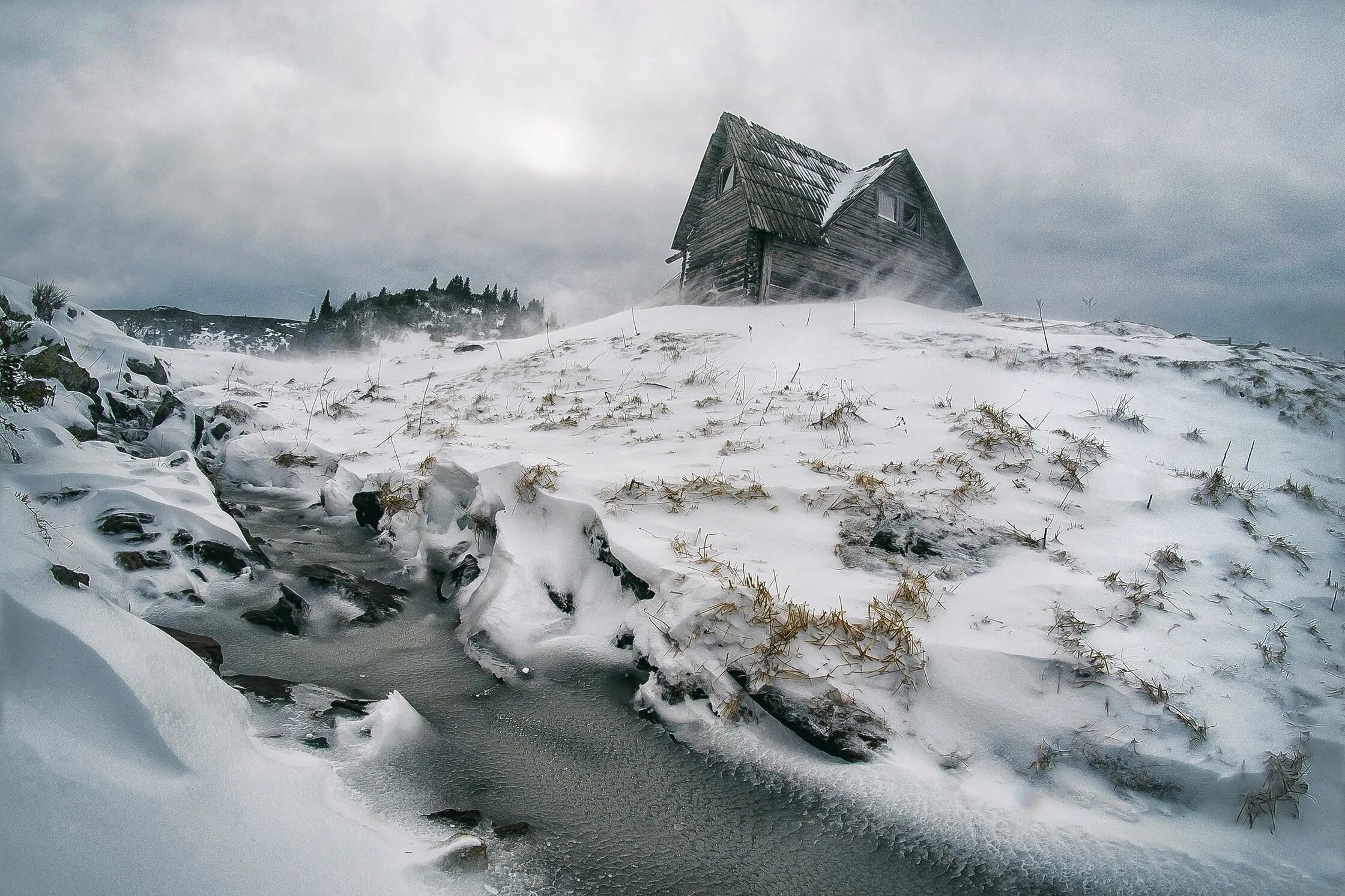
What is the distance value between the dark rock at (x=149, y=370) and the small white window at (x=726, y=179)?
42.7 ft

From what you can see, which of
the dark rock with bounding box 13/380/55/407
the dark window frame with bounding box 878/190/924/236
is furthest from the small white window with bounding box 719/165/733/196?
the dark rock with bounding box 13/380/55/407

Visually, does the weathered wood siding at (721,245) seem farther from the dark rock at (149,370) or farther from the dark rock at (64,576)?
the dark rock at (64,576)

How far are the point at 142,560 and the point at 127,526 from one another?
28 centimetres

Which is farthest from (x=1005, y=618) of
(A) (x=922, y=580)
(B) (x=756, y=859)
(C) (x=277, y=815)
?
(C) (x=277, y=815)

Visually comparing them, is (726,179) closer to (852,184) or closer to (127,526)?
(852,184)

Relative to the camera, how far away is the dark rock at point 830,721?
2189mm

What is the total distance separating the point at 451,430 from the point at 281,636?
392cm

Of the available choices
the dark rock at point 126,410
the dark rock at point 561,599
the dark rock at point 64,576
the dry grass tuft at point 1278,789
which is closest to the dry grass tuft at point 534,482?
the dark rock at point 561,599

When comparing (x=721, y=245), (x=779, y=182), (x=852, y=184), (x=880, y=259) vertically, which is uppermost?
(x=852, y=184)

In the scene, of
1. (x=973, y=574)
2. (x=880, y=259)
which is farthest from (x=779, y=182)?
(x=973, y=574)

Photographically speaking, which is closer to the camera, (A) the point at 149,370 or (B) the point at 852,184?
(A) the point at 149,370

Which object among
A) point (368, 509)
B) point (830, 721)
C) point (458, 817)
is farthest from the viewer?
point (368, 509)

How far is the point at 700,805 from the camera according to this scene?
200cm

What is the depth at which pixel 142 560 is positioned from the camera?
3.30 m
